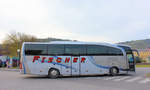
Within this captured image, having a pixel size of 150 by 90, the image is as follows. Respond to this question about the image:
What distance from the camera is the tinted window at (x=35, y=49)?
14883 millimetres

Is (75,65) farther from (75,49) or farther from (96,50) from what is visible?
(96,50)

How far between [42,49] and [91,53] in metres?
4.66

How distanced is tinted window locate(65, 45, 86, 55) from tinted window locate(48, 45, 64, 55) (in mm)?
465

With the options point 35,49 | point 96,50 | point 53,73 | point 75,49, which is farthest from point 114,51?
point 35,49

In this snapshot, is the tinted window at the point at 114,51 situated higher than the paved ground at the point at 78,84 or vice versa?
the tinted window at the point at 114,51

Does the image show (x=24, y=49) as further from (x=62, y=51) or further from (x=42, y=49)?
(x=62, y=51)

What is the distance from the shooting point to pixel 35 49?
15.0 m

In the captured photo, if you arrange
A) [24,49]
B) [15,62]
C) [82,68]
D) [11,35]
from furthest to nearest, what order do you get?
[11,35] → [15,62] → [82,68] → [24,49]

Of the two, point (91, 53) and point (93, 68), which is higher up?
point (91, 53)

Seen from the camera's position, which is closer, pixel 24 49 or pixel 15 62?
pixel 24 49

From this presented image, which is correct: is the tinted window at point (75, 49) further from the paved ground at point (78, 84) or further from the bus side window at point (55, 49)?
the paved ground at point (78, 84)

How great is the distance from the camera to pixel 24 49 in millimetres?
14836

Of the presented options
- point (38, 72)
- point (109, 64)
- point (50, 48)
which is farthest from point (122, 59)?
point (38, 72)

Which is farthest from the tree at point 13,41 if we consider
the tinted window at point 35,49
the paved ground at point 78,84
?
the paved ground at point 78,84
